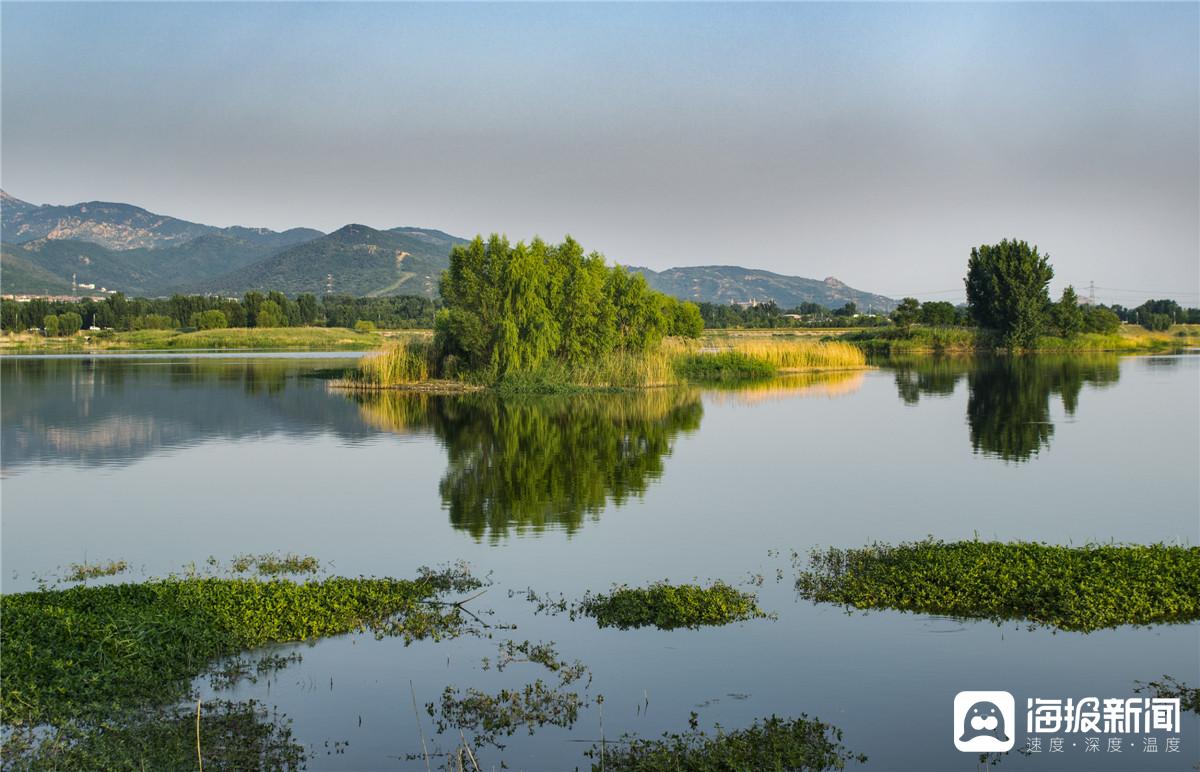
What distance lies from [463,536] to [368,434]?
10156 millimetres

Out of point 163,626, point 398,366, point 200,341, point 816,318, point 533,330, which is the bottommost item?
point 163,626

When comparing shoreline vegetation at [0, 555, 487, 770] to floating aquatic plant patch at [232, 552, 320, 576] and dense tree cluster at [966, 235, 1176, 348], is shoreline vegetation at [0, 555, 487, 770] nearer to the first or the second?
floating aquatic plant patch at [232, 552, 320, 576]

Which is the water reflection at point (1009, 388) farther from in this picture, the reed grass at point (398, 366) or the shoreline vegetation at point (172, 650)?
the reed grass at point (398, 366)

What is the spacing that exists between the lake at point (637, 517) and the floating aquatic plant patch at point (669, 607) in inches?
8.2

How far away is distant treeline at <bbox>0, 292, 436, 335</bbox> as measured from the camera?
320 ft

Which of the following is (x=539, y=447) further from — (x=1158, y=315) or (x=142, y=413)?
(x=1158, y=315)

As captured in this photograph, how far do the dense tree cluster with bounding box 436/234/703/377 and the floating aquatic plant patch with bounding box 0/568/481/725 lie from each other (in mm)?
21272

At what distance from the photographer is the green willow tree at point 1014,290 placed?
6438 cm

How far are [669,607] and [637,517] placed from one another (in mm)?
3948

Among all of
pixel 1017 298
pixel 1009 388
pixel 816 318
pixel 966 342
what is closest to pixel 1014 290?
pixel 1017 298

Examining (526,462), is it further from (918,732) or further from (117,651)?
(918,732)

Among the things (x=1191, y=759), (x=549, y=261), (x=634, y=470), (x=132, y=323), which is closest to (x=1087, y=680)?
(x=1191, y=759)

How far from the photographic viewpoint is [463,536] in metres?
11.3

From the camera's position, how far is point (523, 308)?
30.1 m
